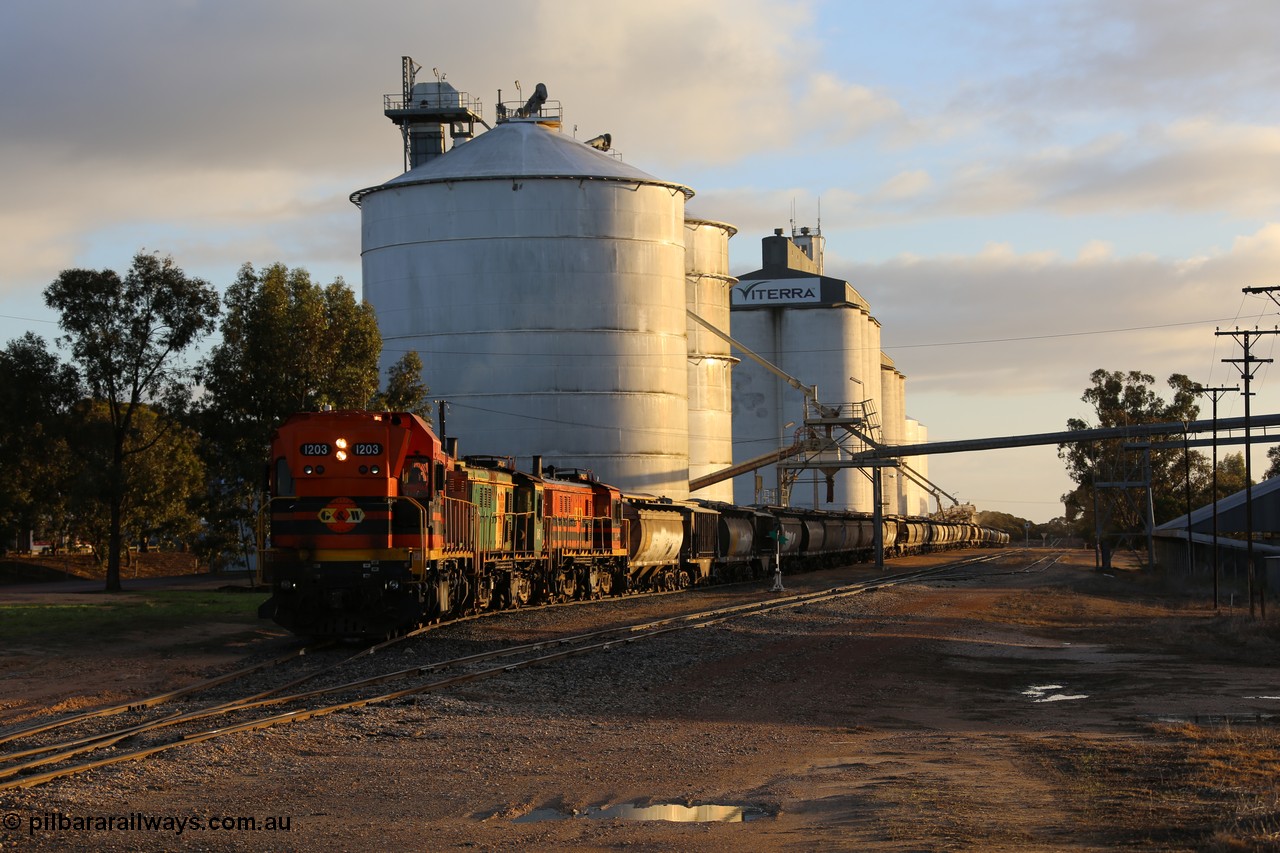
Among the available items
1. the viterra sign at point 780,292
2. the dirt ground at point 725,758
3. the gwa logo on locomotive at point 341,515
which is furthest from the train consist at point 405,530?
the viterra sign at point 780,292

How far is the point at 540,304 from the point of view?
72938mm

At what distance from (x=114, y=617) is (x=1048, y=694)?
22.4 metres

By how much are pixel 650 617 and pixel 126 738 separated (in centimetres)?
2451

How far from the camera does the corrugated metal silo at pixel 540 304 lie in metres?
72.6

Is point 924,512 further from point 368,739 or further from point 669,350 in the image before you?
point 368,739

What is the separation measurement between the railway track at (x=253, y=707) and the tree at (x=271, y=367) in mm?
18840

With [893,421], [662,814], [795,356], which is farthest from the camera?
[893,421]

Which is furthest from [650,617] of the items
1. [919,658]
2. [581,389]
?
[581,389]

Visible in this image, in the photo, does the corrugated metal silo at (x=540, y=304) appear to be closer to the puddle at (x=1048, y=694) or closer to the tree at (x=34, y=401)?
the tree at (x=34, y=401)

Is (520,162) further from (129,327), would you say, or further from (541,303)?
(129,327)

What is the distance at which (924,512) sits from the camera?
187 metres

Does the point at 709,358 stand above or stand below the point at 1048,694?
above

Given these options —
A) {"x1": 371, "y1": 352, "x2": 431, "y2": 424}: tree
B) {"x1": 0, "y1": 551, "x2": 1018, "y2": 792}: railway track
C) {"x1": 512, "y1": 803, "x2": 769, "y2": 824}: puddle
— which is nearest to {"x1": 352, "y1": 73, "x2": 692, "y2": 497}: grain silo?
{"x1": 371, "y1": 352, "x2": 431, "y2": 424}: tree

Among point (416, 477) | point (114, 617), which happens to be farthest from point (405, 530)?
point (114, 617)
